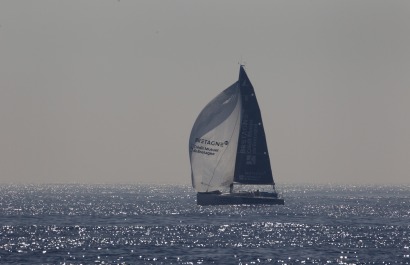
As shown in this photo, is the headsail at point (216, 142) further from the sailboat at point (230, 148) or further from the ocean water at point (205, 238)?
the ocean water at point (205, 238)

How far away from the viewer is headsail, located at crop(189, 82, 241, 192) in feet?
459

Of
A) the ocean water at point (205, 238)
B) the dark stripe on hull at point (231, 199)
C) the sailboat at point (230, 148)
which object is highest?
the sailboat at point (230, 148)

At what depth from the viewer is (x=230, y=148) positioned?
14400 centimetres

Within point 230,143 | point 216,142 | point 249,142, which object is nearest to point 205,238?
point 216,142

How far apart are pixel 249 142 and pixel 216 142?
5815 millimetres

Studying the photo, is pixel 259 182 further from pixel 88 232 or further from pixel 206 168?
pixel 88 232

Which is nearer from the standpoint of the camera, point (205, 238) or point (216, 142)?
point (205, 238)

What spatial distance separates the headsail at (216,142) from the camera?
140 m

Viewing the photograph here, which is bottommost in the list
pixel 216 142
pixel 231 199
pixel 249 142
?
pixel 231 199

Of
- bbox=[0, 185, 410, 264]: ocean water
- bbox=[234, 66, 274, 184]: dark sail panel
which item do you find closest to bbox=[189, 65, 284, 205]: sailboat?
bbox=[234, 66, 274, 184]: dark sail panel

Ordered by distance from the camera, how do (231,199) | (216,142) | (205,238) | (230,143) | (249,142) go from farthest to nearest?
(249,142), (230,143), (231,199), (216,142), (205,238)

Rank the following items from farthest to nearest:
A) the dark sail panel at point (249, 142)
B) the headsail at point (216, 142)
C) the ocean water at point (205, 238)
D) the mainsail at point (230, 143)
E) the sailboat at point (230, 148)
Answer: the dark sail panel at point (249, 142) → the sailboat at point (230, 148) → the mainsail at point (230, 143) → the headsail at point (216, 142) → the ocean water at point (205, 238)

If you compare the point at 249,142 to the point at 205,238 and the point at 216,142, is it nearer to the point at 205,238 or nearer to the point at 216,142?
the point at 216,142

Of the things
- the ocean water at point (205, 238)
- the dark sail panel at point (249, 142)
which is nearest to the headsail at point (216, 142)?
the dark sail panel at point (249, 142)
